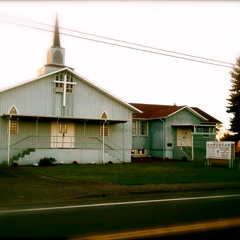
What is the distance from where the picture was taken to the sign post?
25609 mm

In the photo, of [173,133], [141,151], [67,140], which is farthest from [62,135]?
[173,133]

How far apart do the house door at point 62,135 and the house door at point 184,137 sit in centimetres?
1211

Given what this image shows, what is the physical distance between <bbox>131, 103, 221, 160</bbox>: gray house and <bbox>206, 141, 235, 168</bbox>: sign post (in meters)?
9.69

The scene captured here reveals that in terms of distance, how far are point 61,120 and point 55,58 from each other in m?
6.35

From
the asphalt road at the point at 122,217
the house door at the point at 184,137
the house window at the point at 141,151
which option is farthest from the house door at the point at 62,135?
the asphalt road at the point at 122,217

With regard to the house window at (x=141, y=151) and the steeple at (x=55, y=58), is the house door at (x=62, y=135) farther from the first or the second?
the house window at (x=141, y=151)

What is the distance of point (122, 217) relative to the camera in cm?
930

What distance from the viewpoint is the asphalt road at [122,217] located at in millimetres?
7590

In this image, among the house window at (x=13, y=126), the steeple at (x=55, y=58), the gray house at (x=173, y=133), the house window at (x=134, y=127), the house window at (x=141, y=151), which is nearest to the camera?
the house window at (x=13, y=126)

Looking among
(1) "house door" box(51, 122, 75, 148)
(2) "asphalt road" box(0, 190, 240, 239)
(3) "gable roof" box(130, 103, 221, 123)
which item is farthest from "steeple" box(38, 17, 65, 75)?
(2) "asphalt road" box(0, 190, 240, 239)

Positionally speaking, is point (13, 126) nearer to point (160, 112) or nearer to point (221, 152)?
point (221, 152)

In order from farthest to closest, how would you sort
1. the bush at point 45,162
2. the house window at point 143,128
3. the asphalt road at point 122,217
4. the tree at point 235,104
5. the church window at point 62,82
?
the tree at point 235,104, the house window at point 143,128, the church window at point 62,82, the bush at point 45,162, the asphalt road at point 122,217

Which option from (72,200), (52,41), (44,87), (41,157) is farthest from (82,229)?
(52,41)

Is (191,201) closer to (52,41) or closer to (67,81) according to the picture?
(67,81)
